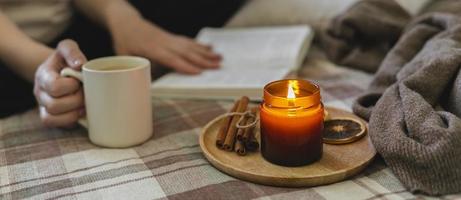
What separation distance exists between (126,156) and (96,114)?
7 cm

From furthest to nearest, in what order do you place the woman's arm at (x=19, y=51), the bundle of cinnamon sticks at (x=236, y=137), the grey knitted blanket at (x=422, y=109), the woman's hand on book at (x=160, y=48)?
1. the woman's hand on book at (x=160, y=48)
2. the woman's arm at (x=19, y=51)
3. the bundle of cinnamon sticks at (x=236, y=137)
4. the grey knitted blanket at (x=422, y=109)

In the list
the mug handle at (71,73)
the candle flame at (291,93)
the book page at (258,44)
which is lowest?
the book page at (258,44)

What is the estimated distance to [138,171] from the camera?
68 cm

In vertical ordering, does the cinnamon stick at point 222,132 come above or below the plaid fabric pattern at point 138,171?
above

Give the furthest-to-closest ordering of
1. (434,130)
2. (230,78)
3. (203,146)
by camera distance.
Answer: (230,78), (203,146), (434,130)

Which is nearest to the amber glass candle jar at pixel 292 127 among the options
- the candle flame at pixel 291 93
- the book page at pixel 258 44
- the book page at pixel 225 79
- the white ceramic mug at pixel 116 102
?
the candle flame at pixel 291 93

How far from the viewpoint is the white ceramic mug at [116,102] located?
714 mm

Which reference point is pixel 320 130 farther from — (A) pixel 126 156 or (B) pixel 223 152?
(A) pixel 126 156

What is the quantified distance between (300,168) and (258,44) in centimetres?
59

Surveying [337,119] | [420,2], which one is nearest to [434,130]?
[337,119]

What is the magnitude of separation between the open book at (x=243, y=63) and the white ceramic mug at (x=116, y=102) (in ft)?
0.69

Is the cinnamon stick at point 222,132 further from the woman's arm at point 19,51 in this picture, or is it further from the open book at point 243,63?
the woman's arm at point 19,51

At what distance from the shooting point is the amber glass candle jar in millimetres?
630

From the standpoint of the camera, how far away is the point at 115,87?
713mm
